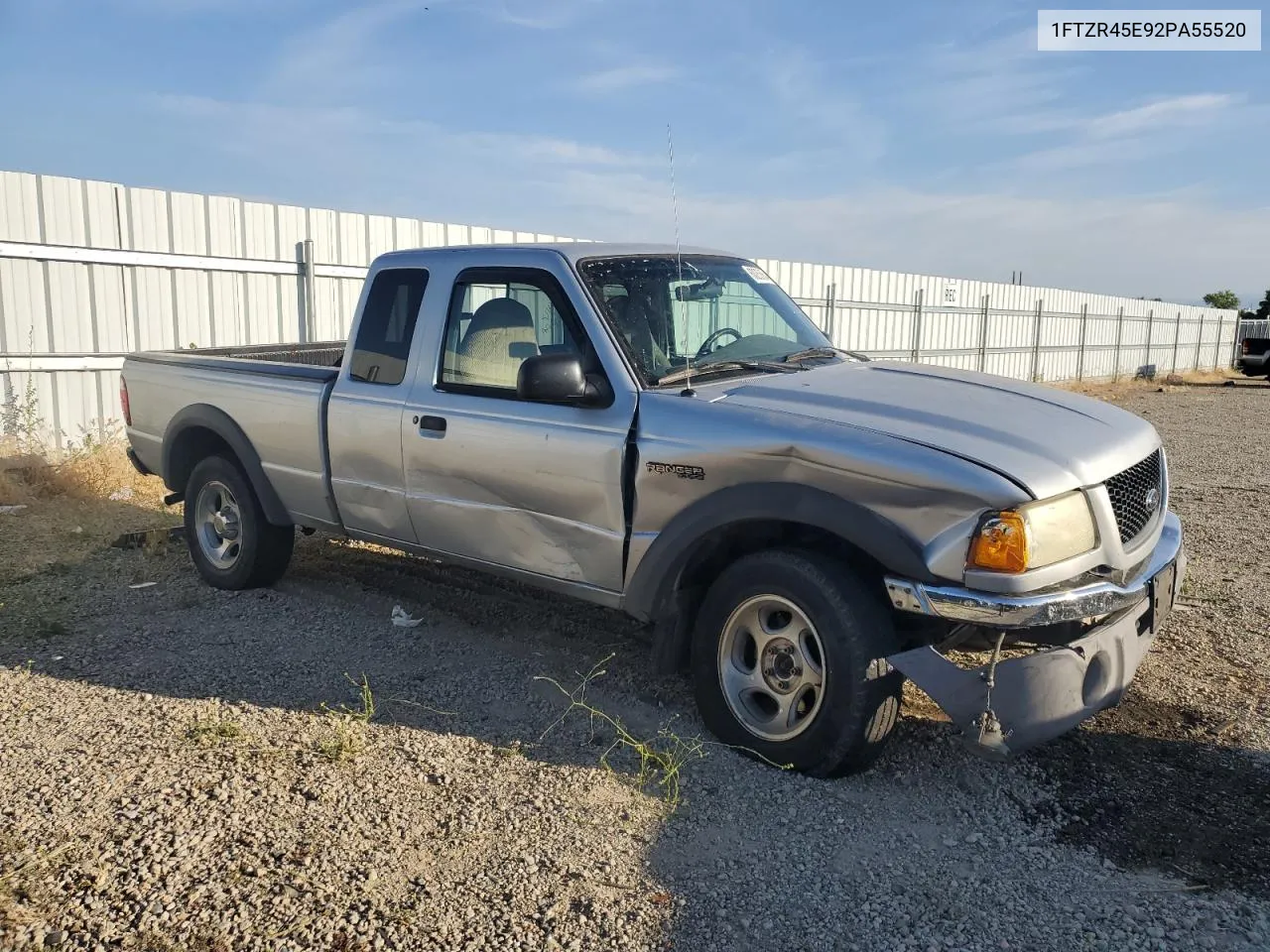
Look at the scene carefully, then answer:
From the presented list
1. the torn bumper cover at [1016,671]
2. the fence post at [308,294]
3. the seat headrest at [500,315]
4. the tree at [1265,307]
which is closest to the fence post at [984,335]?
the fence post at [308,294]

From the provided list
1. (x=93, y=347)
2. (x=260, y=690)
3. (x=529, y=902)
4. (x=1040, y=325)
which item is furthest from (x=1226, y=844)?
(x=1040, y=325)

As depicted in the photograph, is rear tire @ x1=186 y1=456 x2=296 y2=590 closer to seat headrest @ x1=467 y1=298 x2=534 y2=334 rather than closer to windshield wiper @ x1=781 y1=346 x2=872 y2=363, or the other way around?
seat headrest @ x1=467 y1=298 x2=534 y2=334

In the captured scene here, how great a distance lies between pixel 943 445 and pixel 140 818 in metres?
2.97

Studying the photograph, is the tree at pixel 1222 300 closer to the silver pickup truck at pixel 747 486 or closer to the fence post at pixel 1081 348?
the fence post at pixel 1081 348

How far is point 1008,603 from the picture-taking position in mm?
3145

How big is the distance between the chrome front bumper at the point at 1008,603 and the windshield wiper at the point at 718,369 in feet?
4.24

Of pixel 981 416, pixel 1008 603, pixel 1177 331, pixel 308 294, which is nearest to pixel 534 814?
pixel 1008 603

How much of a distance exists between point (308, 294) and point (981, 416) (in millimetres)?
9337

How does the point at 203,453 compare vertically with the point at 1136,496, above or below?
below

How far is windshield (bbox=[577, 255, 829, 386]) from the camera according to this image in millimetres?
4309

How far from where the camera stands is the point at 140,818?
329cm

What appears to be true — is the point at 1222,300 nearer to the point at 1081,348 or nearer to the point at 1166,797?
the point at 1081,348

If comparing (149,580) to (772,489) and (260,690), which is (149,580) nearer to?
(260,690)

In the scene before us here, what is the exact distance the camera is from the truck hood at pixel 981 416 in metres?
3.32
